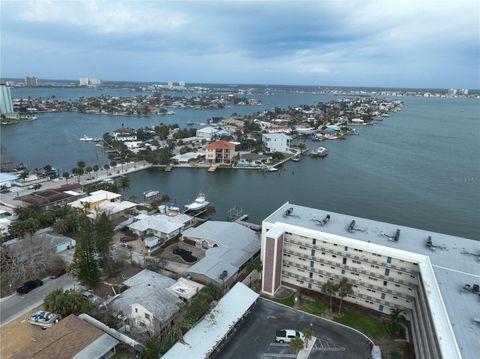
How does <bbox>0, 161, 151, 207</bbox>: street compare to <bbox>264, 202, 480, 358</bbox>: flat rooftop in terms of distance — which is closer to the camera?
<bbox>264, 202, 480, 358</bbox>: flat rooftop

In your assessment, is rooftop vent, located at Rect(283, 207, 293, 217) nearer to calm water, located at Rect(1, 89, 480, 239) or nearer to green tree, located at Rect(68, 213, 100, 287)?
calm water, located at Rect(1, 89, 480, 239)

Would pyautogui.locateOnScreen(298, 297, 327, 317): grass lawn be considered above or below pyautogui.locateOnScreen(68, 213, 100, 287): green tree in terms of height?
below

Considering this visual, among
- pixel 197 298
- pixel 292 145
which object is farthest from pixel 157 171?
pixel 197 298

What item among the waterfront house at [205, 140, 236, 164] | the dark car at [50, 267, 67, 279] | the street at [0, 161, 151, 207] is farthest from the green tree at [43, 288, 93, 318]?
the waterfront house at [205, 140, 236, 164]

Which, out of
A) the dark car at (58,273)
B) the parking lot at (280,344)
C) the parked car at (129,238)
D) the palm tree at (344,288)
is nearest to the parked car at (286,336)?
the parking lot at (280,344)

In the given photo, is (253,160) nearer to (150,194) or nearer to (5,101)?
(150,194)

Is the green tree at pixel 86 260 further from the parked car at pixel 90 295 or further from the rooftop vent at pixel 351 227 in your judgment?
the rooftop vent at pixel 351 227
